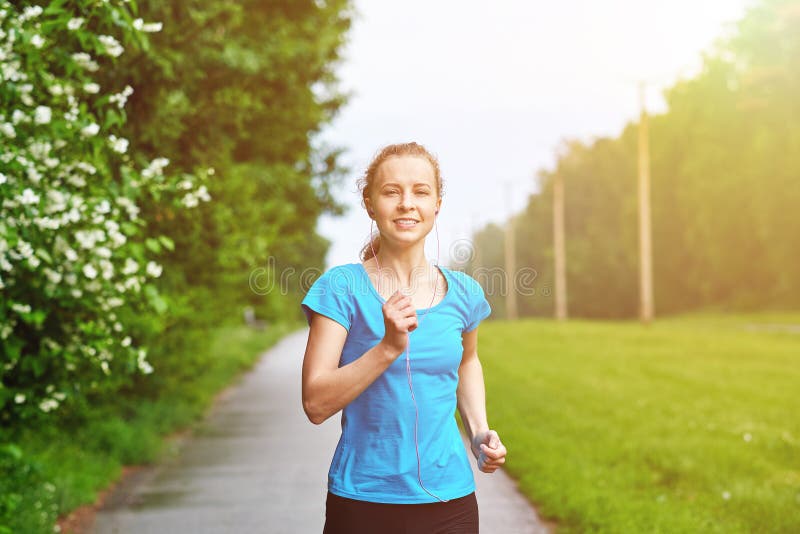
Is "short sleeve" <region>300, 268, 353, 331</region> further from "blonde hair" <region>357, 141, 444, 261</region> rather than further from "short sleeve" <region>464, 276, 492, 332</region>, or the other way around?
"short sleeve" <region>464, 276, 492, 332</region>

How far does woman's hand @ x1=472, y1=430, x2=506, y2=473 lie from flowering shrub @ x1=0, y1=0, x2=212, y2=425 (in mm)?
3256

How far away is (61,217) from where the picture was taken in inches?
244

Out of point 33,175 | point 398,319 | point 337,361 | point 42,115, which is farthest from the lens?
point 42,115

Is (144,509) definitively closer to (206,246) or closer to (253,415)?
(206,246)

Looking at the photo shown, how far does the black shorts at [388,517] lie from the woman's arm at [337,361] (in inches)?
12.2

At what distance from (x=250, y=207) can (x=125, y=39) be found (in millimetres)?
8533

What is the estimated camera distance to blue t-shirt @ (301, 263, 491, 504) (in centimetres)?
323

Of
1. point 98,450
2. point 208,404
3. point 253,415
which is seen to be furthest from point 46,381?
point 208,404

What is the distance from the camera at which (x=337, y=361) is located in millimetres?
3205

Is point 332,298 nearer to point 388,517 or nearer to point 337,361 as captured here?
point 337,361

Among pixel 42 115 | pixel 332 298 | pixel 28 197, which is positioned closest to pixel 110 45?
pixel 42 115

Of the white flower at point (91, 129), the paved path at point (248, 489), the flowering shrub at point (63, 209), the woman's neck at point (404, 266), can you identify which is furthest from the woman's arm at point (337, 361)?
the paved path at point (248, 489)

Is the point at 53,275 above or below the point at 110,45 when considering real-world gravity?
below

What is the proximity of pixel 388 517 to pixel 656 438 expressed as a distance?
31.1 ft
